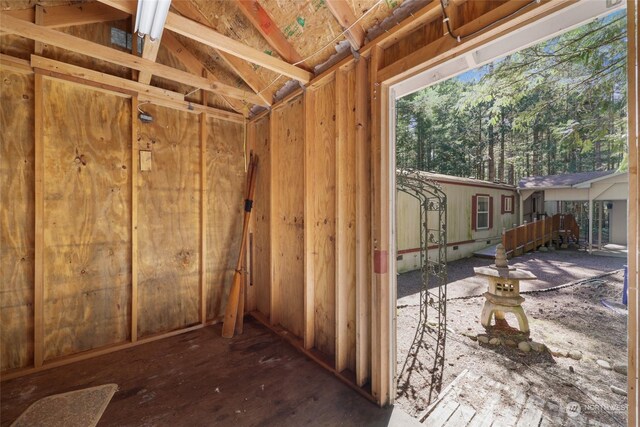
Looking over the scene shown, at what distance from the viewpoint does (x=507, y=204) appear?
1152 centimetres

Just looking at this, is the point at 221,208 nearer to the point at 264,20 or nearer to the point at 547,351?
the point at 264,20

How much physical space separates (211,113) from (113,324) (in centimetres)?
272

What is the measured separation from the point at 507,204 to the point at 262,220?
12174 millimetres

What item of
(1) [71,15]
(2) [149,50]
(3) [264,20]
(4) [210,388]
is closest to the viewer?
(4) [210,388]

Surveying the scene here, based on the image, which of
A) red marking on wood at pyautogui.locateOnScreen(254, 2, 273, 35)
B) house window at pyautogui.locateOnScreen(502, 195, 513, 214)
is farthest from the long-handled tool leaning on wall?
house window at pyautogui.locateOnScreen(502, 195, 513, 214)

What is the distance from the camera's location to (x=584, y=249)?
9.60 m

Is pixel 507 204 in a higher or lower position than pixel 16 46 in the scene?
lower

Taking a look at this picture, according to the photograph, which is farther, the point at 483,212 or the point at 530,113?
the point at 483,212

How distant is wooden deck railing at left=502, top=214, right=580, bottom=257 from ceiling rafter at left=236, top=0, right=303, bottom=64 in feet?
26.6

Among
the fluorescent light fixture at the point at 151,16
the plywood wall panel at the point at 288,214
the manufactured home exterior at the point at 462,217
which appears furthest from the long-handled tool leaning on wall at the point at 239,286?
→ the manufactured home exterior at the point at 462,217

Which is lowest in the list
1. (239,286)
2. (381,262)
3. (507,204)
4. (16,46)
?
(239,286)

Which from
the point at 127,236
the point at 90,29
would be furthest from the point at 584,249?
the point at 90,29

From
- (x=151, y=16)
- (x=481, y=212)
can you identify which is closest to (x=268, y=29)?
(x=151, y=16)

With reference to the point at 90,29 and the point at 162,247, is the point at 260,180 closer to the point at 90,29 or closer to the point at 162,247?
the point at 162,247
